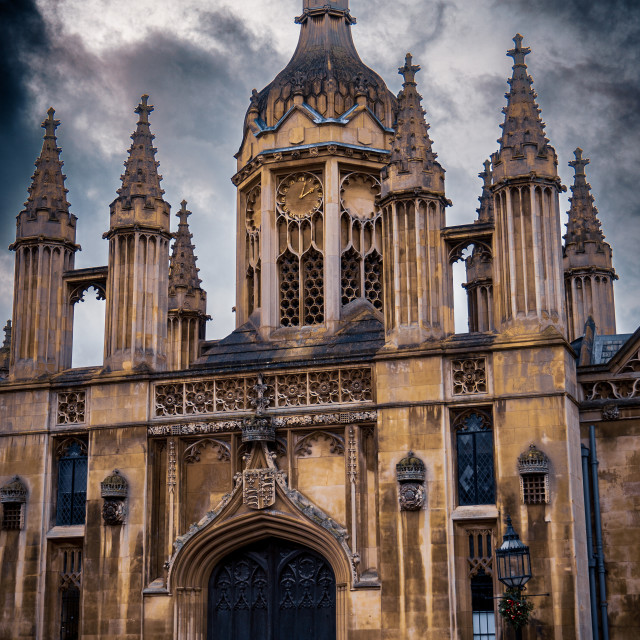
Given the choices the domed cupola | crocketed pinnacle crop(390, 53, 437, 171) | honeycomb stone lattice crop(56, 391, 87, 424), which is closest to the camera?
crocketed pinnacle crop(390, 53, 437, 171)

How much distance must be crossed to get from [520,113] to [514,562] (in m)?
10.7

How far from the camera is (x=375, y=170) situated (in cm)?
3434

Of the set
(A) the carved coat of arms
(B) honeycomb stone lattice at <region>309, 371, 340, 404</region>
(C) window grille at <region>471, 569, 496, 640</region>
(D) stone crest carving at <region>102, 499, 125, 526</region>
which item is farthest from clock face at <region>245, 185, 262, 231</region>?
(C) window grille at <region>471, 569, 496, 640</region>

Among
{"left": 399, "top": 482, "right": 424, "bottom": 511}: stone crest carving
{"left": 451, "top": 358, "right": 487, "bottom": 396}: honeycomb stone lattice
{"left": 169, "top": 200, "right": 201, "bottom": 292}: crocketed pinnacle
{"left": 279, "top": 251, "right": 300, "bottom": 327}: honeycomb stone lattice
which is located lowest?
{"left": 399, "top": 482, "right": 424, "bottom": 511}: stone crest carving

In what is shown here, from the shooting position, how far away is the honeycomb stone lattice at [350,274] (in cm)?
3341

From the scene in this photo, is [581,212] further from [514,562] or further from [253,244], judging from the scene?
[514,562]

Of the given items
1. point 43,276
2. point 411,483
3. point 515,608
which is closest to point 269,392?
point 411,483

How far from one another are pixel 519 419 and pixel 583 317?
10.5 metres

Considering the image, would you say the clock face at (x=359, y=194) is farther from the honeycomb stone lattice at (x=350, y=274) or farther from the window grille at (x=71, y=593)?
the window grille at (x=71, y=593)

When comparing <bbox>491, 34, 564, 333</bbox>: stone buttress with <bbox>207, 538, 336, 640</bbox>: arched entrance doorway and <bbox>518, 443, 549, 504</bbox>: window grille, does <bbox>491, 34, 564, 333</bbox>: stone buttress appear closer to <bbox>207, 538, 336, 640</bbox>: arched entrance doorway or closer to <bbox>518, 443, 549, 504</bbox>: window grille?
<bbox>518, 443, 549, 504</bbox>: window grille

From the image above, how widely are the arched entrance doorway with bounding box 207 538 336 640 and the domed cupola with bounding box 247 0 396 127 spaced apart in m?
Result: 12.2

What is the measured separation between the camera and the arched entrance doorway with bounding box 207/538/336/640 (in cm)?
2912

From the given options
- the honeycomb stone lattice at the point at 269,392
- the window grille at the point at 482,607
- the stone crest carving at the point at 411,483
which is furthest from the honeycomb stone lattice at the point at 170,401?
the window grille at the point at 482,607

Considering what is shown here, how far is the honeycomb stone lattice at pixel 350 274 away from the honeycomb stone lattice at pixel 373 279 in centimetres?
23
